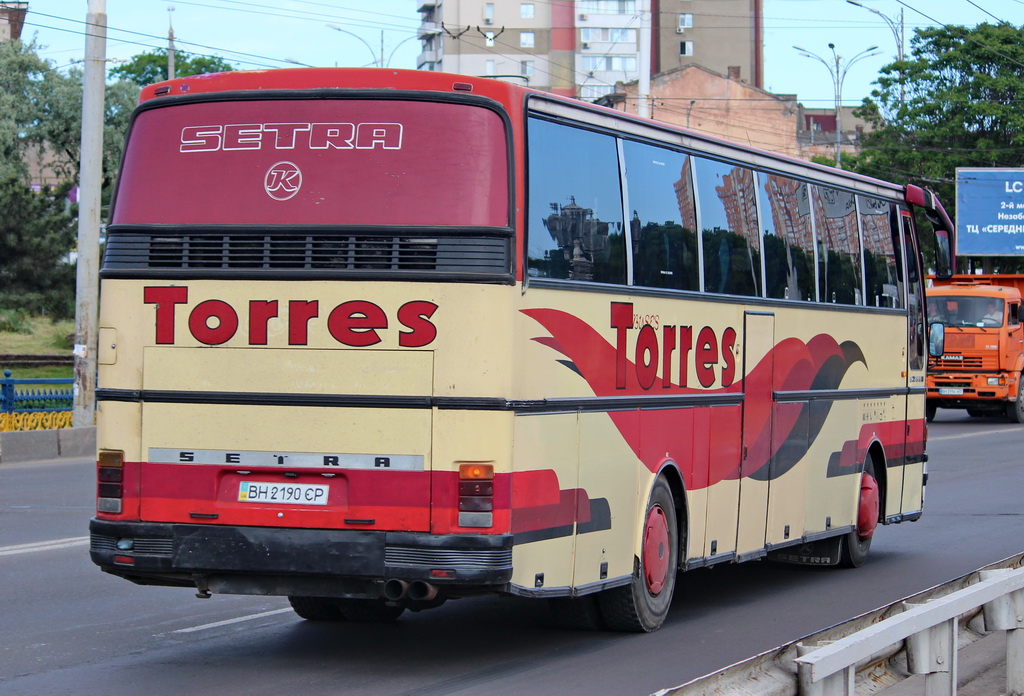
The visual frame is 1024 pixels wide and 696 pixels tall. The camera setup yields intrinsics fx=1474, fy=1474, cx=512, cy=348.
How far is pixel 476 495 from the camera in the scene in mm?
7324

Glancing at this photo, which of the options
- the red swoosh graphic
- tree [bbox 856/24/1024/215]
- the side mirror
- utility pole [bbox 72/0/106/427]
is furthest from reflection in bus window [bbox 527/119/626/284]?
tree [bbox 856/24/1024/215]

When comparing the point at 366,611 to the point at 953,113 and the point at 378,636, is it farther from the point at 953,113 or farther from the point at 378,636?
the point at 953,113

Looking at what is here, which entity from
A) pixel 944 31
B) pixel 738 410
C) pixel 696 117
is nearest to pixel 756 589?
pixel 738 410

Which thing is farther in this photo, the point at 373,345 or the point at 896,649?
the point at 373,345

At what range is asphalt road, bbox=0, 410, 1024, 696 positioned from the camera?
24.8ft

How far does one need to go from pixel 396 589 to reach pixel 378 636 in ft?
5.35

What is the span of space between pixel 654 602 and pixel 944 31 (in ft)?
188

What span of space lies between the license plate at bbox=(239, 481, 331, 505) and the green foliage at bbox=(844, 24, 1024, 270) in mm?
54507

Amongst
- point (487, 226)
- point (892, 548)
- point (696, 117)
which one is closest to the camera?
point (487, 226)

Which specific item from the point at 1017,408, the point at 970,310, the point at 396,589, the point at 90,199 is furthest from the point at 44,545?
the point at 1017,408

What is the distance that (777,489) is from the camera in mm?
11141

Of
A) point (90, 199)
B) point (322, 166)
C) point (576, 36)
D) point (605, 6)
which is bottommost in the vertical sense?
point (322, 166)

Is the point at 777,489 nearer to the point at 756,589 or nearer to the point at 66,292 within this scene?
the point at 756,589

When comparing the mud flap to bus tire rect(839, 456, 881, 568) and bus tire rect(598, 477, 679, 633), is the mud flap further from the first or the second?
bus tire rect(598, 477, 679, 633)
